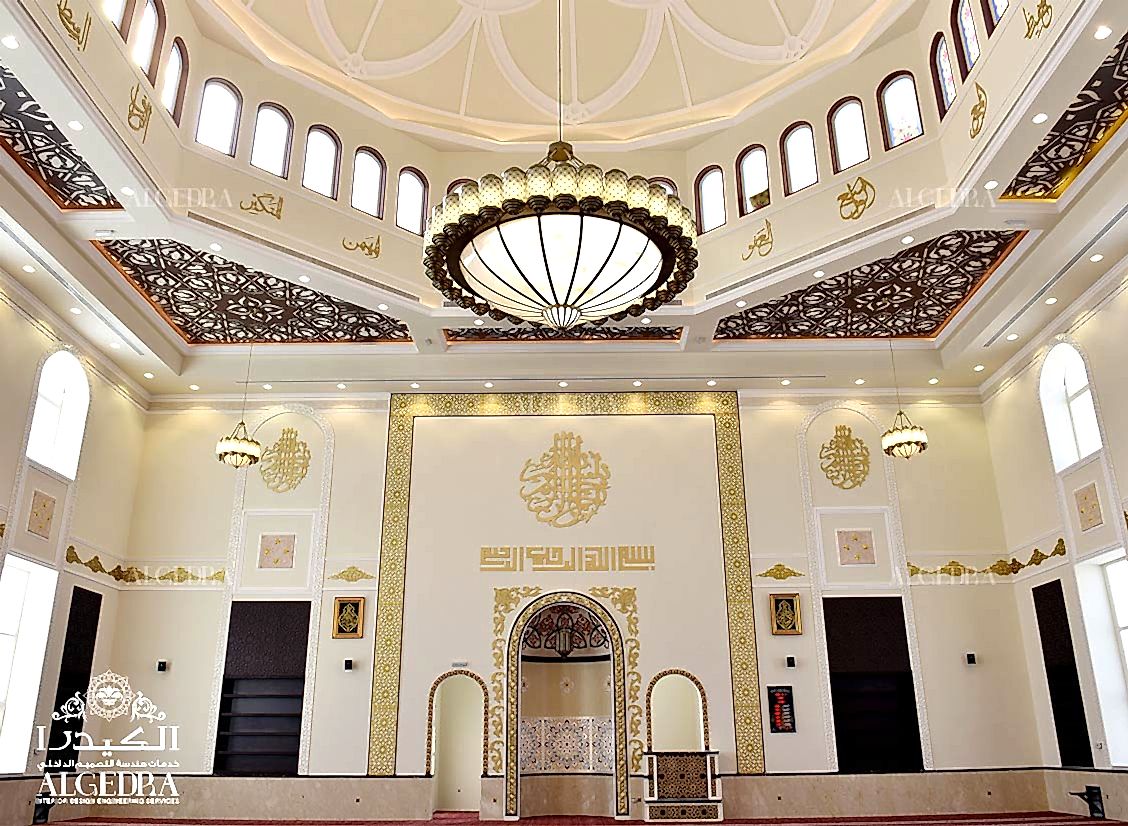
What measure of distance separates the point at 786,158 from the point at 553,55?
2824 millimetres

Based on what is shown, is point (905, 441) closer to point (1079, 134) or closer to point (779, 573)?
point (779, 573)

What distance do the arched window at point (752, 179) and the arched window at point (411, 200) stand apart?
3.47m

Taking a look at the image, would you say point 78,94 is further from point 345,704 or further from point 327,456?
point 345,704

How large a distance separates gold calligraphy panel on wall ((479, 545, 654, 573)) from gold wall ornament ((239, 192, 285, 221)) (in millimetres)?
4752

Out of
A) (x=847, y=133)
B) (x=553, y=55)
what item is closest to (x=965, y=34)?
(x=847, y=133)

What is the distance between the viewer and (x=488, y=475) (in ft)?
38.4

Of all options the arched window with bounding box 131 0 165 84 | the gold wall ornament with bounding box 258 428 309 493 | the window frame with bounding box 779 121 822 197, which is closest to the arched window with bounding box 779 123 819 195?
the window frame with bounding box 779 121 822 197

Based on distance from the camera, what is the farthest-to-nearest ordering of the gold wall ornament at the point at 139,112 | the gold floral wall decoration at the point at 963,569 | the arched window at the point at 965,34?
the gold floral wall decoration at the point at 963,569 → the arched window at the point at 965,34 → the gold wall ornament at the point at 139,112

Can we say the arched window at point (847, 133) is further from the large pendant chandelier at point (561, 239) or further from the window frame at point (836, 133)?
the large pendant chandelier at point (561, 239)

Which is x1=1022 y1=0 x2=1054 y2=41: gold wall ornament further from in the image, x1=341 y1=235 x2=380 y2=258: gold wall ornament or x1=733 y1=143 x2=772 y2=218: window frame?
x1=341 y1=235 x2=380 y2=258: gold wall ornament

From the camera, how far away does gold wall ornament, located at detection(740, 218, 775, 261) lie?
9383 millimetres

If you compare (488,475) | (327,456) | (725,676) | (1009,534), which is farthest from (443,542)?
(1009,534)

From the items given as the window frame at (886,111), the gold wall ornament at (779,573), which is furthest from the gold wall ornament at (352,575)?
the window frame at (886,111)

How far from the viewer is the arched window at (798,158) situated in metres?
9.27
